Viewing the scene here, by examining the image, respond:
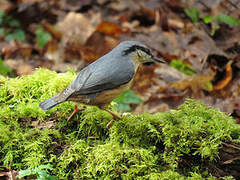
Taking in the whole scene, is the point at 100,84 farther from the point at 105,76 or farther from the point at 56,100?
the point at 56,100

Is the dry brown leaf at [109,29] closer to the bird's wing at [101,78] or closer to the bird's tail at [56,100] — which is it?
the bird's wing at [101,78]

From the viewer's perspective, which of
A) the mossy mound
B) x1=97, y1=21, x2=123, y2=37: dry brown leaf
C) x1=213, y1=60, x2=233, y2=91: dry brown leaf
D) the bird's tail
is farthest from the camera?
x1=97, y1=21, x2=123, y2=37: dry brown leaf

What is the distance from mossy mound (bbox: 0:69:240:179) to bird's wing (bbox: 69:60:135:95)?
311 millimetres

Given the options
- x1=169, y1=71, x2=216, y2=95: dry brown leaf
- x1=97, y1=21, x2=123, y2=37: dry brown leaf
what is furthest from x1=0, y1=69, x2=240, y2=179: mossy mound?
x1=97, y1=21, x2=123, y2=37: dry brown leaf

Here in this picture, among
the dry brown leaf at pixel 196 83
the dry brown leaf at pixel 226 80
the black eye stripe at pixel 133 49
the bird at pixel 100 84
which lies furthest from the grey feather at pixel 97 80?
the dry brown leaf at pixel 226 80

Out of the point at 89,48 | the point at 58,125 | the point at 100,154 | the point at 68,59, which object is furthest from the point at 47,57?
the point at 100,154

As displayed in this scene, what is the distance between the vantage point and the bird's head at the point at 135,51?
3.22 m

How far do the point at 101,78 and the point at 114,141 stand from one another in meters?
0.65

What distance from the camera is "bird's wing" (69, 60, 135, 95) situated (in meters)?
2.93

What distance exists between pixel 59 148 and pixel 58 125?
32cm

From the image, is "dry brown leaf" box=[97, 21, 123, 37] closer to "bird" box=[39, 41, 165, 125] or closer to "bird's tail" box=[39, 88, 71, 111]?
"bird" box=[39, 41, 165, 125]

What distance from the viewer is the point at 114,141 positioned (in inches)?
107

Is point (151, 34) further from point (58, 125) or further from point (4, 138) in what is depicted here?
point (4, 138)

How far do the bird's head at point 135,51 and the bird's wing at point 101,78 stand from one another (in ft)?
0.77
